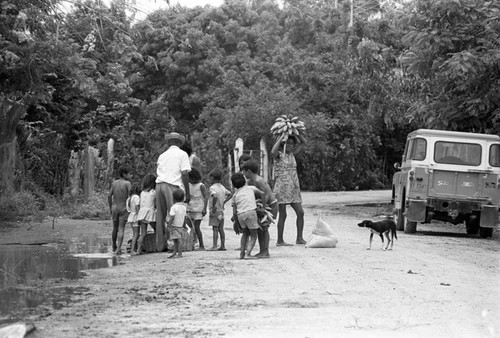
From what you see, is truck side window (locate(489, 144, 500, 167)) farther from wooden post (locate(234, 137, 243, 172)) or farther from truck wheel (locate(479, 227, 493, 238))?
wooden post (locate(234, 137, 243, 172))

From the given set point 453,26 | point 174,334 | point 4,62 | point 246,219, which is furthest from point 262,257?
point 453,26

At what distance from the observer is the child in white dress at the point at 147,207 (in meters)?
14.0

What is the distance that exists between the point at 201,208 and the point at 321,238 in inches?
77.0

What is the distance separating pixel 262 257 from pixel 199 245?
2.39m

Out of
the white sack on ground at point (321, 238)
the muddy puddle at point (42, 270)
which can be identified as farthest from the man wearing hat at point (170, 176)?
the white sack on ground at point (321, 238)

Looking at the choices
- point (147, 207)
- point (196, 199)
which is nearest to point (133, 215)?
point (147, 207)

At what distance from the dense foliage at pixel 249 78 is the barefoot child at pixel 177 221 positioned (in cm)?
397

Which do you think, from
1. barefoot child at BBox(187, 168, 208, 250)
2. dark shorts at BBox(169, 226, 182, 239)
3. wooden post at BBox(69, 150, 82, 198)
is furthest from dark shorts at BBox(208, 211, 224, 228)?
wooden post at BBox(69, 150, 82, 198)

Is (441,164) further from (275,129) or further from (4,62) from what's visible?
(4,62)

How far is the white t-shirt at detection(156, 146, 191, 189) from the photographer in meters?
13.5

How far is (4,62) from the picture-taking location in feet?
53.1

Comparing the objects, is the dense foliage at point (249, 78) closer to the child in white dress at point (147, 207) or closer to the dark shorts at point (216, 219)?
the child in white dress at point (147, 207)

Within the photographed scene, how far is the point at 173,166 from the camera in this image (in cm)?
1354

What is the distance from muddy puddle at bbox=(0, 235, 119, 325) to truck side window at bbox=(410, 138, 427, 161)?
6.75 m
